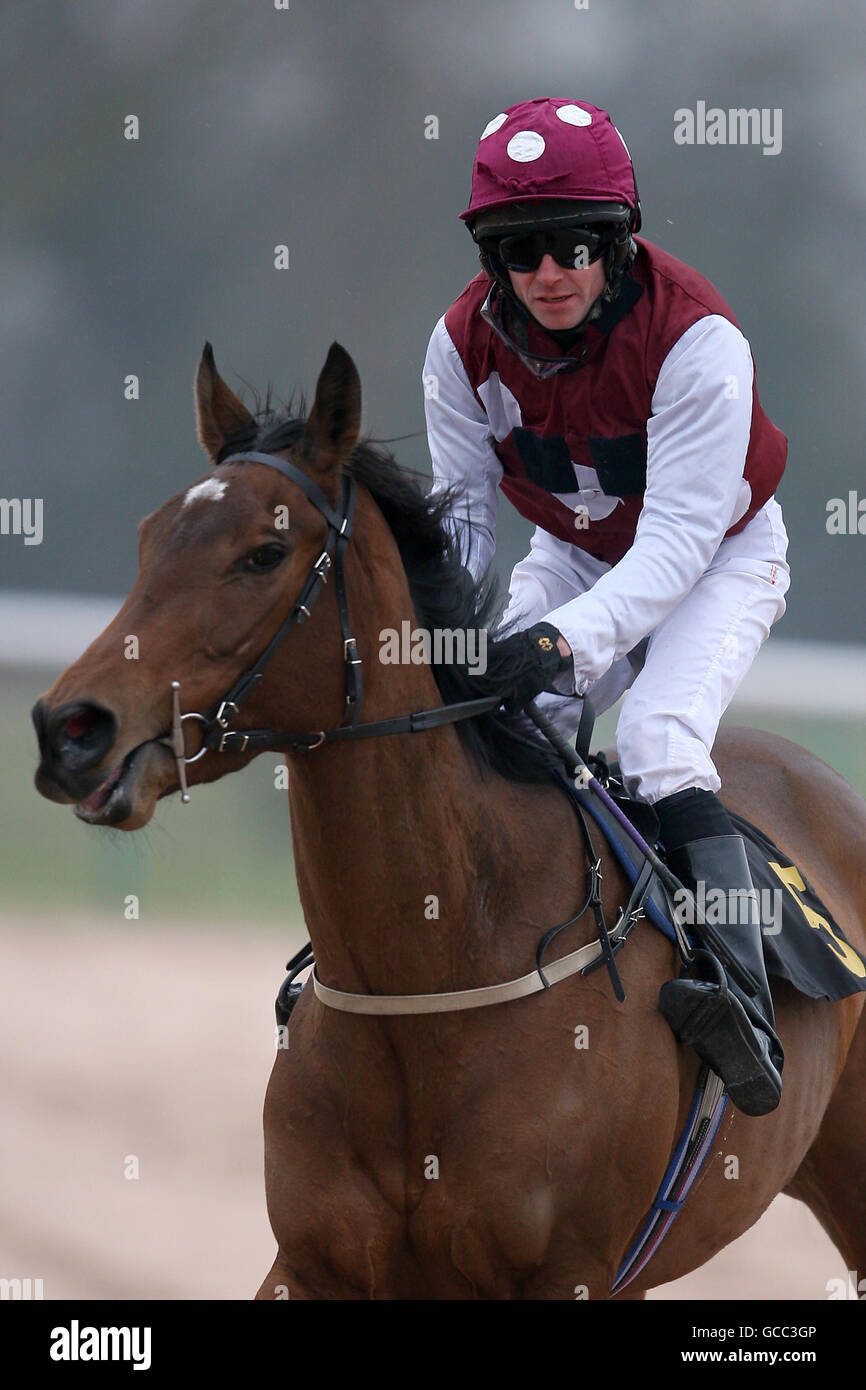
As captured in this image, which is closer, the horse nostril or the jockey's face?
the horse nostril

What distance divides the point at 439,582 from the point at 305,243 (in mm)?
6438

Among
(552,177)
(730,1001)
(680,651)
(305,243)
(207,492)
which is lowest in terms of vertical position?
(730,1001)

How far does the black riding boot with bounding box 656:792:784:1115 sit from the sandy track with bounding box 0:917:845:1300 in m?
2.10

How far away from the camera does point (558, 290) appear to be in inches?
94.3

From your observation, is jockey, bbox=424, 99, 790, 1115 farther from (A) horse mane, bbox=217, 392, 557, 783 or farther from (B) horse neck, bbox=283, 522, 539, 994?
(B) horse neck, bbox=283, 522, 539, 994

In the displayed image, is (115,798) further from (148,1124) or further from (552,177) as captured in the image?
(148,1124)

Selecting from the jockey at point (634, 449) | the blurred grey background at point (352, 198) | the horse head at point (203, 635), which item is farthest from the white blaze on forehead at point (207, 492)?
the blurred grey background at point (352, 198)

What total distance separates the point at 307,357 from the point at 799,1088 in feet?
19.8

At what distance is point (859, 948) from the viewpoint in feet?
9.62

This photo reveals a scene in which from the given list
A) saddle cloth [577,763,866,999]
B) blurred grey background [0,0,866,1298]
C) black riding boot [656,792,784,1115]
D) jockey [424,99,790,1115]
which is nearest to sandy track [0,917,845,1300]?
blurred grey background [0,0,866,1298]

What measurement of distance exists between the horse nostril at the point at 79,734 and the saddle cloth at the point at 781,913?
849mm

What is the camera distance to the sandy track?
13.7 feet

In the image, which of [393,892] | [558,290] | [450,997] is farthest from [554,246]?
[450,997]
